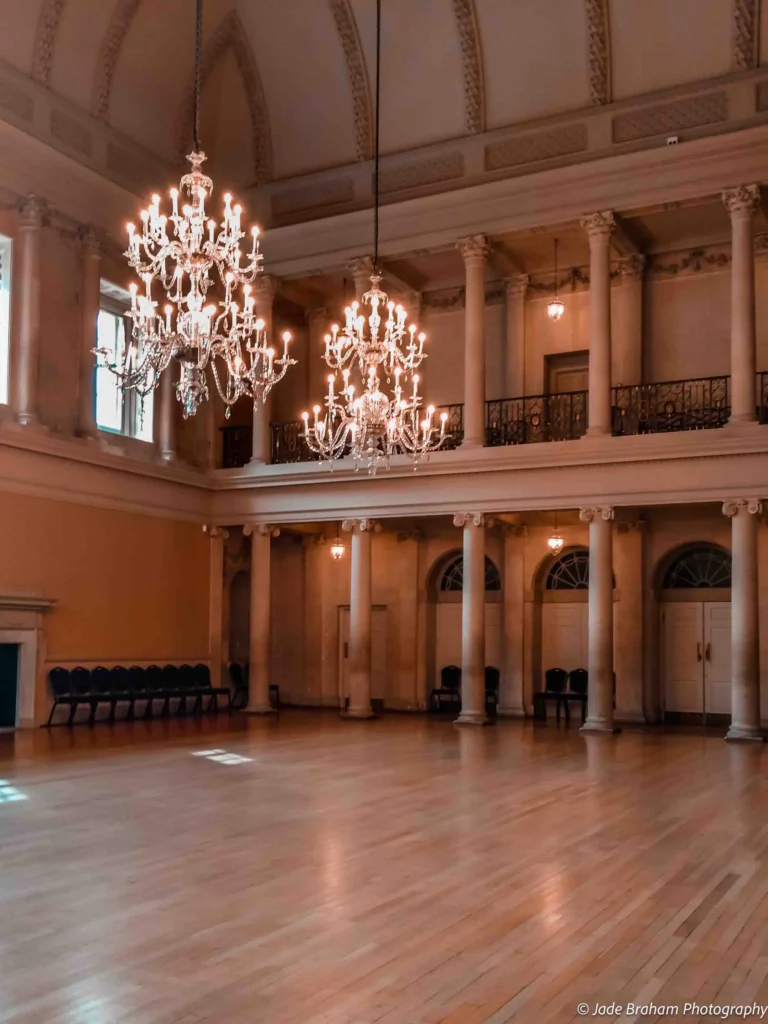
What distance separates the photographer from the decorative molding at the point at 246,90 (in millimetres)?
17891

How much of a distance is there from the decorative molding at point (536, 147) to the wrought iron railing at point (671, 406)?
12.6 ft

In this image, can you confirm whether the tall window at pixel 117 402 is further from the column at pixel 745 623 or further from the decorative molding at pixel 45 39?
the column at pixel 745 623

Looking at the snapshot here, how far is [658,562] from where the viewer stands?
1708 centimetres

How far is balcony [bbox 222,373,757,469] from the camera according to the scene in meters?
15.7

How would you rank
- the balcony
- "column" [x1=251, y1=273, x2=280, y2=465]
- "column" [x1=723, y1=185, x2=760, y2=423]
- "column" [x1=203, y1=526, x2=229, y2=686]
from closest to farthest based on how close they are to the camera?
"column" [x1=723, y1=185, x2=760, y2=423] → the balcony → "column" [x1=251, y1=273, x2=280, y2=465] → "column" [x1=203, y1=526, x2=229, y2=686]

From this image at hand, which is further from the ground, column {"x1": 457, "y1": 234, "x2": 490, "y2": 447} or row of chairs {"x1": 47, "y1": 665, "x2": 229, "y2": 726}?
column {"x1": 457, "y1": 234, "x2": 490, "y2": 447}

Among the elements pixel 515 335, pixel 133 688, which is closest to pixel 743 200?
pixel 515 335

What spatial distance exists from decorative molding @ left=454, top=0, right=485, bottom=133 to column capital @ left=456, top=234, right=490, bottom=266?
202cm

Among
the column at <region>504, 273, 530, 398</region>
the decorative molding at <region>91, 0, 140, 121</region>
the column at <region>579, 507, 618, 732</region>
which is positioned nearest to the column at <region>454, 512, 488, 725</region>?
the column at <region>579, 507, 618, 732</region>

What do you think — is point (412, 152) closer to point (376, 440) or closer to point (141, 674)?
point (376, 440)

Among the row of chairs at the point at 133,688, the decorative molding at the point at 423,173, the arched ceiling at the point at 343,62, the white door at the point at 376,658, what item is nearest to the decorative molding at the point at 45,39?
→ the arched ceiling at the point at 343,62

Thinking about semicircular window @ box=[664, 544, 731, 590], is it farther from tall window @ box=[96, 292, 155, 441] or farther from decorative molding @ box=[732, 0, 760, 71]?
tall window @ box=[96, 292, 155, 441]

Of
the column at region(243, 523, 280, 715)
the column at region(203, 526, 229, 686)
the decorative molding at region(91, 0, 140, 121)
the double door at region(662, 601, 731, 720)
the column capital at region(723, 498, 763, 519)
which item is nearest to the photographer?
the column capital at region(723, 498, 763, 519)

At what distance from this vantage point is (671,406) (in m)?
16.7
